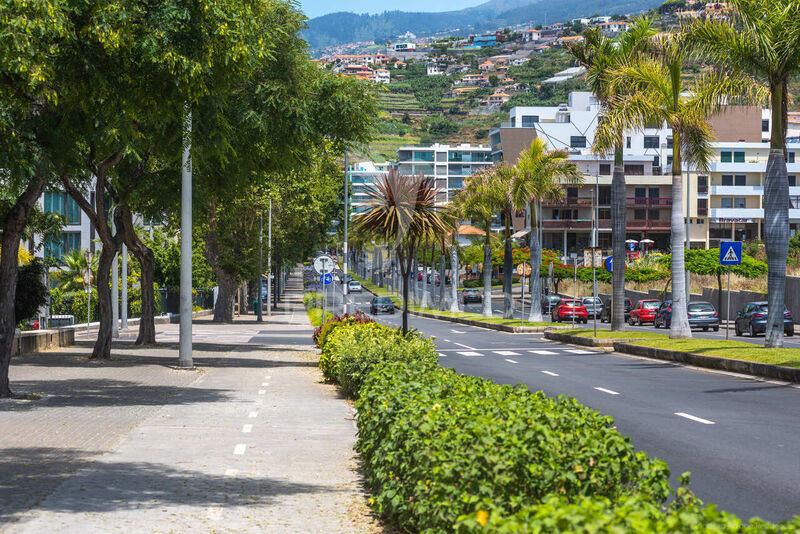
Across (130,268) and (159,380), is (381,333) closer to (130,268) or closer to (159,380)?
(159,380)

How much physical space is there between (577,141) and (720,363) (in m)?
107

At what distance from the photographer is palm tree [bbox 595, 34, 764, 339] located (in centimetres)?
3164

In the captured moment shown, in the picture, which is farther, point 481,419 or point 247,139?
point 247,139

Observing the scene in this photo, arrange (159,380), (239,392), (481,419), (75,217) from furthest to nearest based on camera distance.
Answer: (75,217) → (159,380) → (239,392) → (481,419)

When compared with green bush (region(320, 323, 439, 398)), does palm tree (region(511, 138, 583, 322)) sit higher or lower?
higher

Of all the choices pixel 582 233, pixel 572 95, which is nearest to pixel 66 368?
pixel 582 233

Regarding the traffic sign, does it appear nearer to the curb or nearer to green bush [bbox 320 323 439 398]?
the curb

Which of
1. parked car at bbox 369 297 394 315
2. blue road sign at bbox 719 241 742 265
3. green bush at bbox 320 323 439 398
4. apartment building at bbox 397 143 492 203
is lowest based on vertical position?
parked car at bbox 369 297 394 315

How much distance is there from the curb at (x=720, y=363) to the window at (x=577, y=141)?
Answer: 9894cm

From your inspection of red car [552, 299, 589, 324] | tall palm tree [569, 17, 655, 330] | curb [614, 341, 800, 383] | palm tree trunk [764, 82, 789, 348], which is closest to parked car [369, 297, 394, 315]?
red car [552, 299, 589, 324]

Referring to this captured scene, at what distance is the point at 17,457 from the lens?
11.5 meters

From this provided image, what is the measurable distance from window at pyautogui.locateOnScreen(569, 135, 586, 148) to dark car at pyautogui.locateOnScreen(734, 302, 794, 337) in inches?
3447

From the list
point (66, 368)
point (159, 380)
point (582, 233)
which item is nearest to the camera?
point (159, 380)

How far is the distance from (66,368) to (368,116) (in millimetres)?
9845
